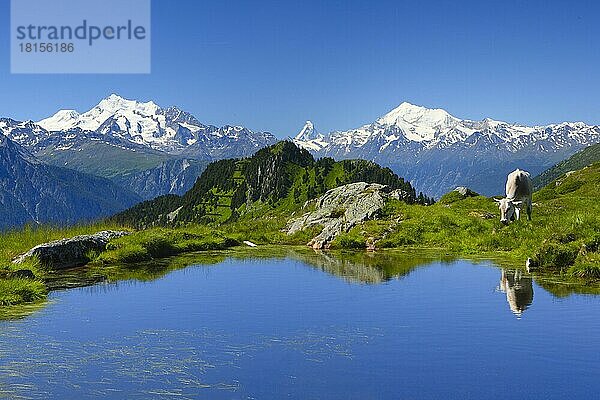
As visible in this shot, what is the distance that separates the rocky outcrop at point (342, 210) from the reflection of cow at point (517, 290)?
27.3 metres

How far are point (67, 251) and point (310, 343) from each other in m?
25.5

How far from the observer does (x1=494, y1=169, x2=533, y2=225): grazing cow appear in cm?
4831

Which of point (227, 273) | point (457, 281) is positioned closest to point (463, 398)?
point (457, 281)

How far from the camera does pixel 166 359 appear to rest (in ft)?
57.1

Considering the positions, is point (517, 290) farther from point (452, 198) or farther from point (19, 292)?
point (452, 198)

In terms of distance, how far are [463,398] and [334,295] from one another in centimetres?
1417

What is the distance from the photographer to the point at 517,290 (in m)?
27.1

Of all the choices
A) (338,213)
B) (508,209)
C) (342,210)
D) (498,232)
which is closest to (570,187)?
(342,210)

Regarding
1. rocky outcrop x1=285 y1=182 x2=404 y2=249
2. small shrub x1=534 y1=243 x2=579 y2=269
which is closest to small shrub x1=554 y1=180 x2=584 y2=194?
rocky outcrop x1=285 y1=182 x2=404 y2=249

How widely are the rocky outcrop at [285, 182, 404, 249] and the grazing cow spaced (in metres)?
15.8

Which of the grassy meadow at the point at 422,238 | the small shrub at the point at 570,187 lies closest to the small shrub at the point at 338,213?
the grassy meadow at the point at 422,238

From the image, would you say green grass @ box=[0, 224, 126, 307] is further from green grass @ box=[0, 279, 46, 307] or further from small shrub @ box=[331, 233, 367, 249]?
small shrub @ box=[331, 233, 367, 249]

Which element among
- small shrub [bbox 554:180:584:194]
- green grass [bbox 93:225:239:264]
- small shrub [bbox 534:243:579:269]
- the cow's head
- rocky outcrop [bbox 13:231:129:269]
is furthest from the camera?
small shrub [bbox 554:180:584:194]

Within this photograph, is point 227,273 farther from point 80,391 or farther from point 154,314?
point 80,391
